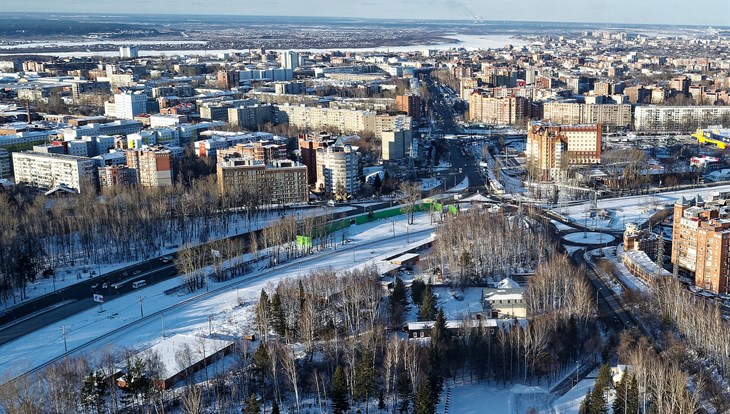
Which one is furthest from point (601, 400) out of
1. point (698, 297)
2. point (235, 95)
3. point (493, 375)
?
point (235, 95)

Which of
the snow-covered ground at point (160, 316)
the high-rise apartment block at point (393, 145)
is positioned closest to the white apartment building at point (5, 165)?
the high-rise apartment block at point (393, 145)

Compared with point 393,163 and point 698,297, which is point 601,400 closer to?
point 698,297

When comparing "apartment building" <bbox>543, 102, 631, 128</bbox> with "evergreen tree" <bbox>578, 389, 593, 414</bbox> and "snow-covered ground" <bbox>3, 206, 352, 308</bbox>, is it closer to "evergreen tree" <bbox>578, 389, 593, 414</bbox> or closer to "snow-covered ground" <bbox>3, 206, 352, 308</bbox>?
"snow-covered ground" <bbox>3, 206, 352, 308</bbox>

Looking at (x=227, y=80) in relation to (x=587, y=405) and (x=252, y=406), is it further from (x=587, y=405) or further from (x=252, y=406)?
(x=587, y=405)

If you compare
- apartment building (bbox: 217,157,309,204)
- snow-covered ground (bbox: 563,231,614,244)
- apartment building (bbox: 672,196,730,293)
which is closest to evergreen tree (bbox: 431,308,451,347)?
apartment building (bbox: 672,196,730,293)

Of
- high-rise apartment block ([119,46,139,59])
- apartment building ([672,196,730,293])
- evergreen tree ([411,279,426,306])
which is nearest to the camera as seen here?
evergreen tree ([411,279,426,306])

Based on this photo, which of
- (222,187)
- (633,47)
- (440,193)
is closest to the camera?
(222,187)
